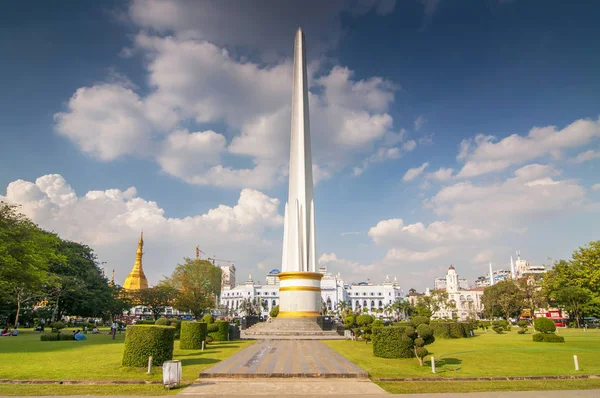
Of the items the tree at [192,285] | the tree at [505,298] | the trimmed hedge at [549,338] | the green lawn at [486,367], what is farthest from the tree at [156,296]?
the tree at [505,298]

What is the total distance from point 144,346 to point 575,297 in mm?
53592

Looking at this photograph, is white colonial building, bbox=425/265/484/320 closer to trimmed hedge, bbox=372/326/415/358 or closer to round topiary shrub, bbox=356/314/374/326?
round topiary shrub, bbox=356/314/374/326

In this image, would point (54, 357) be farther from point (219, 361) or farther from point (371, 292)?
point (371, 292)

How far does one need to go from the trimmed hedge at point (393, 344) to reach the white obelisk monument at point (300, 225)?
66.0 ft

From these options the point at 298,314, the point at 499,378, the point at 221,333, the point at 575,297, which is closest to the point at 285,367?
the point at 499,378

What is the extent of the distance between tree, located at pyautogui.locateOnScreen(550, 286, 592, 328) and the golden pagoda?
100012 millimetres

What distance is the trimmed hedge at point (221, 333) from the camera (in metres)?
26.9

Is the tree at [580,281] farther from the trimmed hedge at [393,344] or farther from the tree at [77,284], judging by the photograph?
the tree at [77,284]

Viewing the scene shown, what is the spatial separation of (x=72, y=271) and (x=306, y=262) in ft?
101

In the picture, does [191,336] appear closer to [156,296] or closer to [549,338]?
[549,338]

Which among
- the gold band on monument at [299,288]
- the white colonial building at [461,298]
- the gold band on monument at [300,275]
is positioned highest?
the gold band on monument at [300,275]

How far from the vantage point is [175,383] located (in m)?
11.3

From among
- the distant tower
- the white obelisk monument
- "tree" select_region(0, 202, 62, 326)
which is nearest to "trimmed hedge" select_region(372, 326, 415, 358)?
the white obelisk monument

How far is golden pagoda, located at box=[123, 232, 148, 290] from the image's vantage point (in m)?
111
